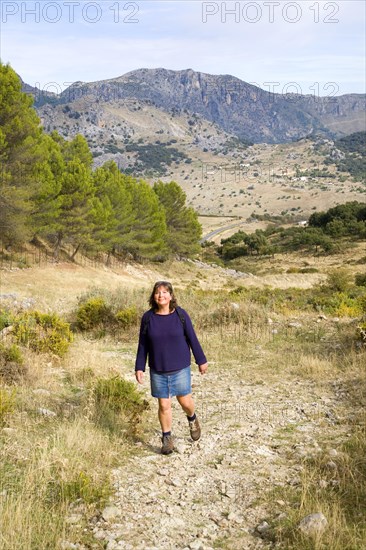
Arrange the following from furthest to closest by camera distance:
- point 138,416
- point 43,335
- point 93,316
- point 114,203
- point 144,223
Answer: point 144,223, point 114,203, point 93,316, point 43,335, point 138,416

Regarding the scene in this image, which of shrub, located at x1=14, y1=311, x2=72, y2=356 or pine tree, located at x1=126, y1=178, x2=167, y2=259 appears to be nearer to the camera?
shrub, located at x1=14, y1=311, x2=72, y2=356

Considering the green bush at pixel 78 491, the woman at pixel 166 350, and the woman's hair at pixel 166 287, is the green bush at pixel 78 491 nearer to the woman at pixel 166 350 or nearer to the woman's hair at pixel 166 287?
the woman at pixel 166 350

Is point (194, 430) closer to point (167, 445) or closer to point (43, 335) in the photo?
point (167, 445)

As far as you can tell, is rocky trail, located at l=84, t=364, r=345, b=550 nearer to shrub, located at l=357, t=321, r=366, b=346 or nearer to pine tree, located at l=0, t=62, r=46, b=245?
shrub, located at l=357, t=321, r=366, b=346

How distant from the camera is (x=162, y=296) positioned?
488 centimetres

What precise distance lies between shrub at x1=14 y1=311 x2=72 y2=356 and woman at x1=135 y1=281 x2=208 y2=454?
388 cm

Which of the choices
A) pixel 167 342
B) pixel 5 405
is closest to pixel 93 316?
pixel 5 405

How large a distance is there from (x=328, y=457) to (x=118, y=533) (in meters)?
2.26

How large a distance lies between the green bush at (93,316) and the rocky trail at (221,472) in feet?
16.5

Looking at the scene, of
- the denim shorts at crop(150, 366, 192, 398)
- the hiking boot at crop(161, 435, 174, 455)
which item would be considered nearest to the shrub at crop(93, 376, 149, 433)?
the hiking boot at crop(161, 435, 174, 455)

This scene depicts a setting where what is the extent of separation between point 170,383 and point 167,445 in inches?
26.9

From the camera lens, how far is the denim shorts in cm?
494

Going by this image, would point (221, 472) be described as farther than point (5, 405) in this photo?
No

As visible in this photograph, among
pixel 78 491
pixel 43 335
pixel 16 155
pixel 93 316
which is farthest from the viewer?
pixel 16 155
